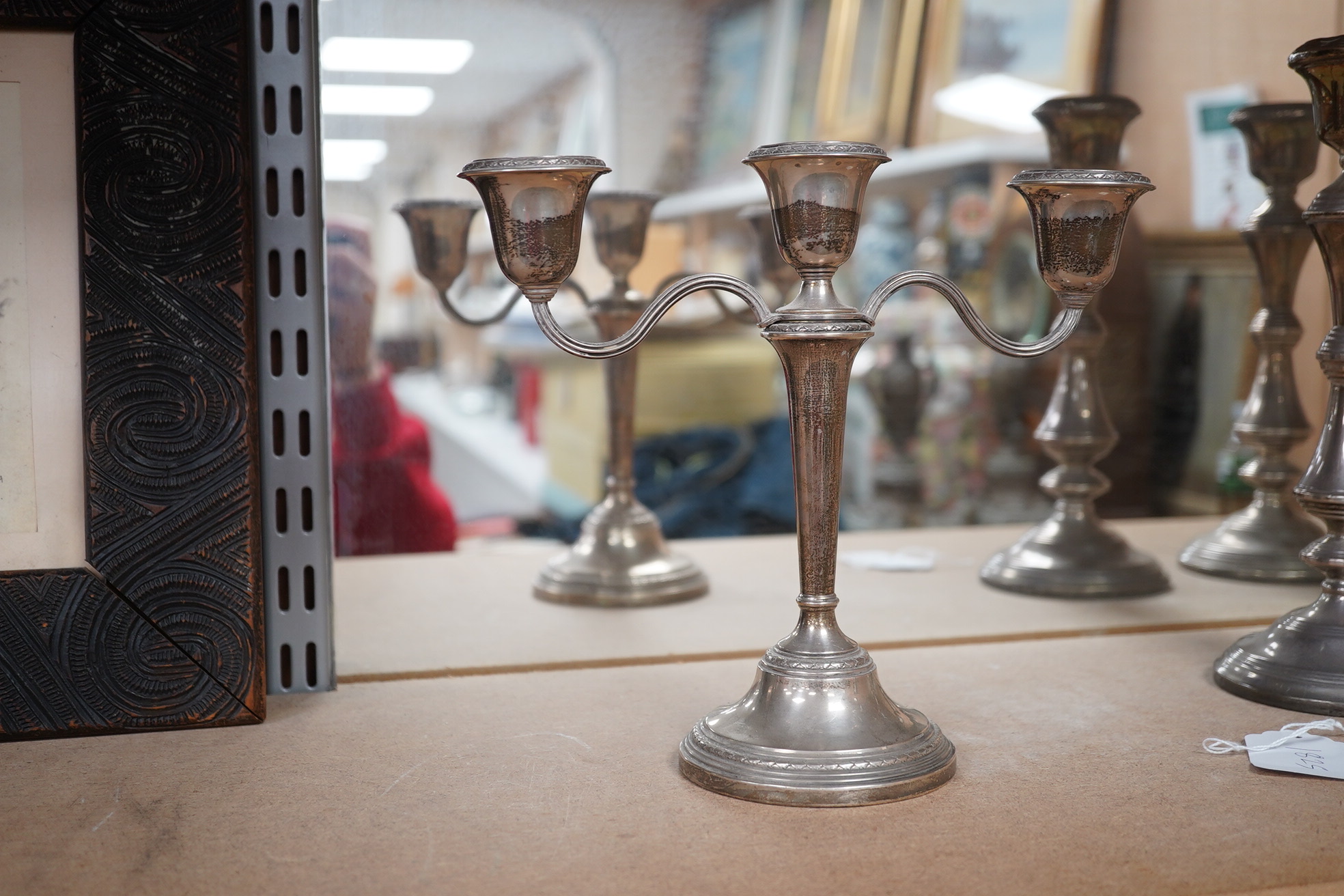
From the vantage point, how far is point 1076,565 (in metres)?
0.93

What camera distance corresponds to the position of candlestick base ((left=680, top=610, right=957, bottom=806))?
1.73 ft

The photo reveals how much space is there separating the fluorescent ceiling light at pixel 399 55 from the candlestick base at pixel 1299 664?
31.5 inches

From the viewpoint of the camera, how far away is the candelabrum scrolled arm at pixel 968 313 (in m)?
0.52

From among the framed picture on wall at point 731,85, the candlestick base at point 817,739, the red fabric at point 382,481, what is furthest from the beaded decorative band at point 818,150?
the framed picture on wall at point 731,85

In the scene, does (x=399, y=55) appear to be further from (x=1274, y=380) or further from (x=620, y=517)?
(x=1274, y=380)

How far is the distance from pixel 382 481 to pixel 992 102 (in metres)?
0.93

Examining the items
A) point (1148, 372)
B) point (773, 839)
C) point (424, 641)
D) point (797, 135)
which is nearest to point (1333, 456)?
point (773, 839)

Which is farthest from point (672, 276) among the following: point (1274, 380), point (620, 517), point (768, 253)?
point (1274, 380)

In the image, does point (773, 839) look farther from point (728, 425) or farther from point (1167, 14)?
point (1167, 14)

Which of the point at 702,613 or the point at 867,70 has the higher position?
the point at 867,70

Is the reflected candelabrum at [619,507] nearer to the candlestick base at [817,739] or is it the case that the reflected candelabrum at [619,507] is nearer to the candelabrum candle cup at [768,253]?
the candelabrum candle cup at [768,253]

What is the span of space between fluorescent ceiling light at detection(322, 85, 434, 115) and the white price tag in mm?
888

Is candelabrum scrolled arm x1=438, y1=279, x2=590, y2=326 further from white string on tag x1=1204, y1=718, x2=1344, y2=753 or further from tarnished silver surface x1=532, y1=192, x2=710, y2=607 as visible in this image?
white string on tag x1=1204, y1=718, x2=1344, y2=753

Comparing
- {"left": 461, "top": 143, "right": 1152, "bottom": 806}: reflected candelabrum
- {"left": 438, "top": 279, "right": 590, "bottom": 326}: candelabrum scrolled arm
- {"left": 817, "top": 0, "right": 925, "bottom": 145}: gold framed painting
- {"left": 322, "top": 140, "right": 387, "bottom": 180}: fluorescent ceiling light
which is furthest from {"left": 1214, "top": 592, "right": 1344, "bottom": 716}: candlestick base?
{"left": 817, "top": 0, "right": 925, "bottom": 145}: gold framed painting
